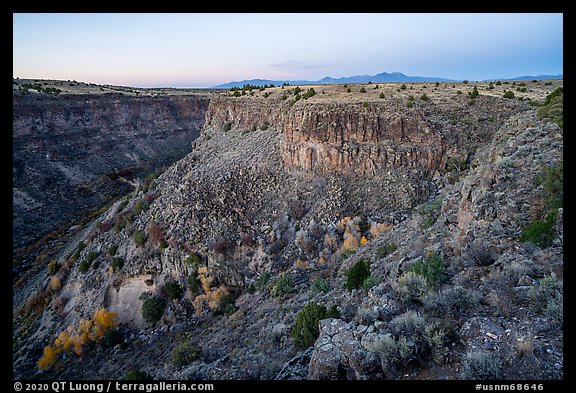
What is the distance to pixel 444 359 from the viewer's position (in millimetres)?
4699

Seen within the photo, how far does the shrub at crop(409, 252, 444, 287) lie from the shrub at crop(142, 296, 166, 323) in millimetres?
14478

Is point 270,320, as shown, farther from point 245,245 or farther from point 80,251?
point 80,251

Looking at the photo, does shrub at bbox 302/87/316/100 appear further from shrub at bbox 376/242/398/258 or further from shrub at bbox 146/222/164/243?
shrub at bbox 376/242/398/258

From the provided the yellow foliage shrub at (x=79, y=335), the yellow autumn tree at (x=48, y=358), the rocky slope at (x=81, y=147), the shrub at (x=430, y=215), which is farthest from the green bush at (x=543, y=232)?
the rocky slope at (x=81, y=147)

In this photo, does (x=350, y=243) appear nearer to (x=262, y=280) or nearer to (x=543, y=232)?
(x=262, y=280)

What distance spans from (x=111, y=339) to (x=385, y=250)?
14.2m

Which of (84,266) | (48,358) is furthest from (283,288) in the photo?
(84,266)

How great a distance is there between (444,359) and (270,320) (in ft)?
24.3

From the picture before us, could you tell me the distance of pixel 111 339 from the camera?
55.9ft

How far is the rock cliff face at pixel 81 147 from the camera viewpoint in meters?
38.5

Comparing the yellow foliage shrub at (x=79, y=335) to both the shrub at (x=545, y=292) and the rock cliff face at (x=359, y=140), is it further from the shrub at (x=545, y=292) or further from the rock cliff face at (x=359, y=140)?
the shrub at (x=545, y=292)

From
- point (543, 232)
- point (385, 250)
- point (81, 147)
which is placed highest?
point (81, 147)

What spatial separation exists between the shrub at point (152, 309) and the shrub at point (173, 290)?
612mm

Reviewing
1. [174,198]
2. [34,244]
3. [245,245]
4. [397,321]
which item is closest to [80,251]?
[174,198]
